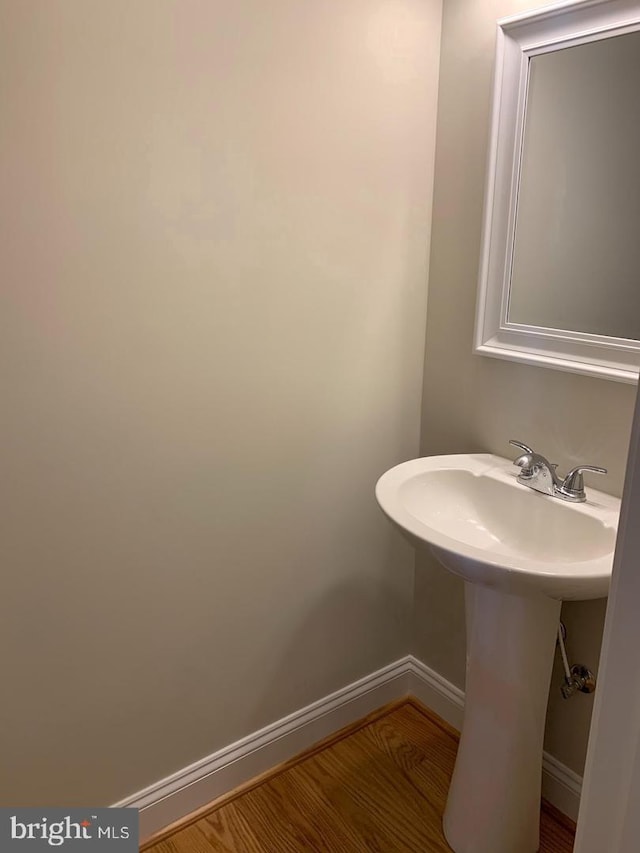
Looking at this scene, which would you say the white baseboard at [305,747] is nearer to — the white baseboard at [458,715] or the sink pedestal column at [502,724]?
the white baseboard at [458,715]

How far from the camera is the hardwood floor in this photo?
1.57m

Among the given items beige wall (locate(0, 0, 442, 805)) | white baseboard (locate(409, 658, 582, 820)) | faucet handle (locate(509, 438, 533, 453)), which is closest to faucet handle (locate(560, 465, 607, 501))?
faucet handle (locate(509, 438, 533, 453))

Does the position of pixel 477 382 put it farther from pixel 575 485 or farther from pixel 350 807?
pixel 350 807

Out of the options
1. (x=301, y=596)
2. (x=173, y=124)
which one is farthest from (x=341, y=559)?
(x=173, y=124)

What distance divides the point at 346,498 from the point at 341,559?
0.18 metres

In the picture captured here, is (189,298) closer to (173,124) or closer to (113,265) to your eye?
(113,265)

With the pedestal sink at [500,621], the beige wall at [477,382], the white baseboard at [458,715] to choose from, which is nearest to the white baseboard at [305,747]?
the white baseboard at [458,715]

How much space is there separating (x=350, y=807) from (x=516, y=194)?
5.15ft

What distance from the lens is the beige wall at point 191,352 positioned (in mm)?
1198

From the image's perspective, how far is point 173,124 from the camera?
1.27 metres

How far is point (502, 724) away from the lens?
1446mm

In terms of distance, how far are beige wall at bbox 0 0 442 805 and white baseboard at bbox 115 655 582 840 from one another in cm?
5

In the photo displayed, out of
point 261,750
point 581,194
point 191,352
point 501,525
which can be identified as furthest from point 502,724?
point 581,194

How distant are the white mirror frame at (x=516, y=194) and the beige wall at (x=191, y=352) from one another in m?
0.21
